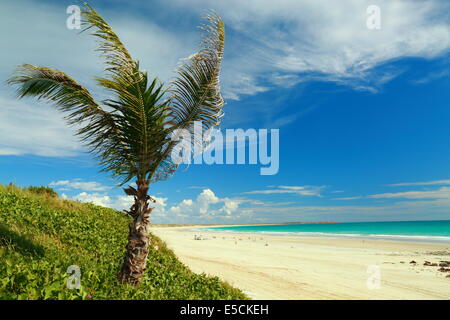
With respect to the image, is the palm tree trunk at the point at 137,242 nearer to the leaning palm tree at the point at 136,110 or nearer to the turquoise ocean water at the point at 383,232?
the leaning palm tree at the point at 136,110

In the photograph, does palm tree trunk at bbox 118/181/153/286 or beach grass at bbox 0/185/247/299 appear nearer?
beach grass at bbox 0/185/247/299

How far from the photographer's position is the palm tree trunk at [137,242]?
8.04m

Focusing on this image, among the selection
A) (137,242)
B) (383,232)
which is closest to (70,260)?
(137,242)

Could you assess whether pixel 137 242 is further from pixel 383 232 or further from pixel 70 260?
pixel 383 232

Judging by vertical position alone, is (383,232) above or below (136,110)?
below

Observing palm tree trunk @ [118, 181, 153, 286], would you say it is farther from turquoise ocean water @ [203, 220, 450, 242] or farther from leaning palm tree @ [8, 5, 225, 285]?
turquoise ocean water @ [203, 220, 450, 242]

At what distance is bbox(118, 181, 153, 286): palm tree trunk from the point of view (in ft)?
26.4

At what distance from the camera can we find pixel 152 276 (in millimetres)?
9781

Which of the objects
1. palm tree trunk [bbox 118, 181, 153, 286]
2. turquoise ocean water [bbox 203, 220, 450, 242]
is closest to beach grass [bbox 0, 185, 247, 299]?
palm tree trunk [bbox 118, 181, 153, 286]

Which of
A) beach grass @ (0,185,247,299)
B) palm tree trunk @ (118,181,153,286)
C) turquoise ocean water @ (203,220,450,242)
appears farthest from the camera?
turquoise ocean water @ (203,220,450,242)

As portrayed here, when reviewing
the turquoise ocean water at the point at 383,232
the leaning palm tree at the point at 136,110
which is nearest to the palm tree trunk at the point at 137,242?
the leaning palm tree at the point at 136,110

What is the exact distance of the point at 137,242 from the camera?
8055mm
